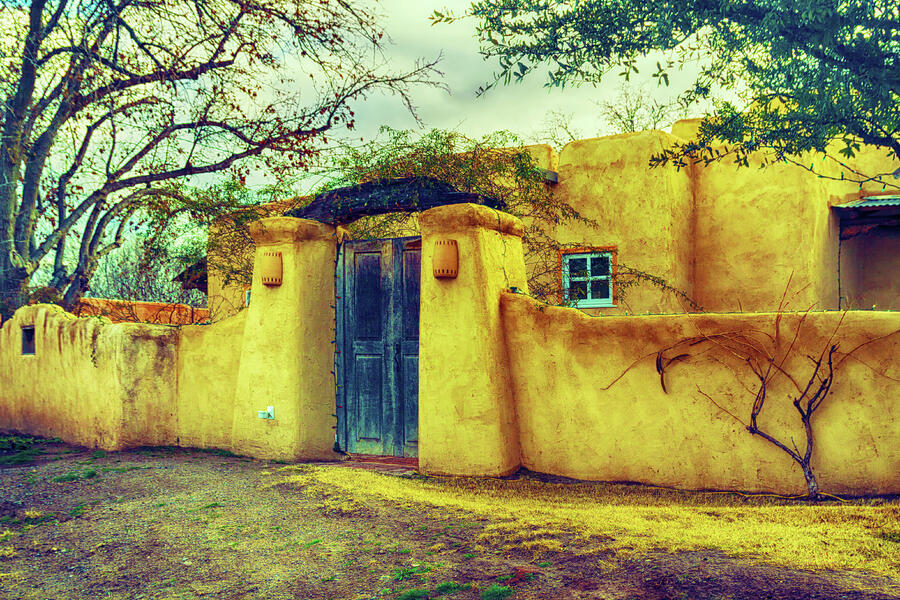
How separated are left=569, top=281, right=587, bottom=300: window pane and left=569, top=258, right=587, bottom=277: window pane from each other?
0.14 meters

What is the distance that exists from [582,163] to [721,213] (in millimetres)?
2124

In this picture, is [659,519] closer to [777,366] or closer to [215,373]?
[777,366]

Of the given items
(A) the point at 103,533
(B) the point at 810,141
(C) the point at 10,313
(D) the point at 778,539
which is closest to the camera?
(D) the point at 778,539

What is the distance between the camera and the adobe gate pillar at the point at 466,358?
630 cm

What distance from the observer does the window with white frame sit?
32.2ft

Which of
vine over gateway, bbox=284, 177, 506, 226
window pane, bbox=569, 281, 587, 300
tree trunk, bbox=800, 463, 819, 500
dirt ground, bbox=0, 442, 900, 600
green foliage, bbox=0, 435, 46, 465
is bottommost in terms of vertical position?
green foliage, bbox=0, 435, 46, 465

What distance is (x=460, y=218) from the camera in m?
6.56

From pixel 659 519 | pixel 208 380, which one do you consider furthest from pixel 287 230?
pixel 659 519

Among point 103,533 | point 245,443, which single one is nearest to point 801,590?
point 103,533

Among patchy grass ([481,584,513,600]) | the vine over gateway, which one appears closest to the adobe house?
the vine over gateway

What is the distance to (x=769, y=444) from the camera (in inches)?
217

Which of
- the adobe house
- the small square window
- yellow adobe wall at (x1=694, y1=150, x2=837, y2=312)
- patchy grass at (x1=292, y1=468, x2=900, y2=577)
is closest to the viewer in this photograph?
patchy grass at (x1=292, y1=468, x2=900, y2=577)

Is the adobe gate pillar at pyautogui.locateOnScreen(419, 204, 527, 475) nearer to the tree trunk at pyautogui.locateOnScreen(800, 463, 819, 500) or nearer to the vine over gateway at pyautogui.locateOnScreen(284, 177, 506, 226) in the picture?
the vine over gateway at pyautogui.locateOnScreen(284, 177, 506, 226)

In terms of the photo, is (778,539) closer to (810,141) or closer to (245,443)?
(810,141)
